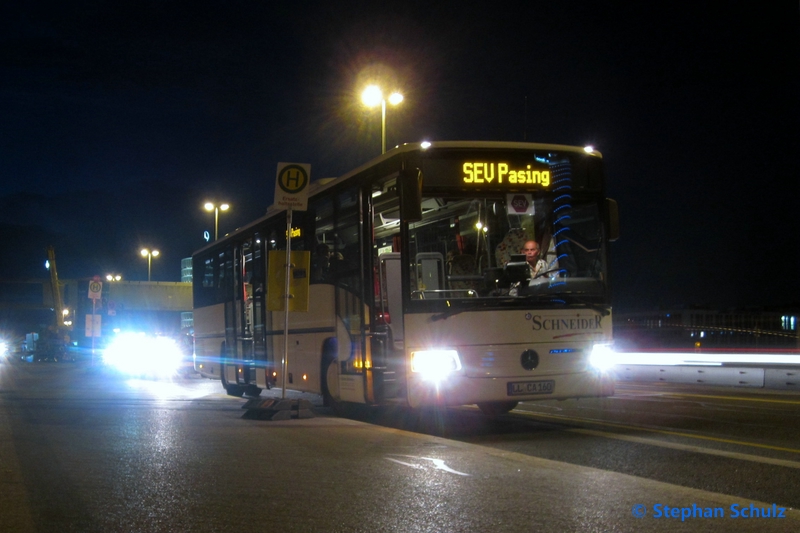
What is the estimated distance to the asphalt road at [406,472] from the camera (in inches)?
223

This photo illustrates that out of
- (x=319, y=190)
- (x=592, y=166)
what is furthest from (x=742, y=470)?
(x=319, y=190)

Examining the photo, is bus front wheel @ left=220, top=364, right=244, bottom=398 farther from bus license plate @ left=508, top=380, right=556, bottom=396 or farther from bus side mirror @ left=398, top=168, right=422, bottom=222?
bus side mirror @ left=398, top=168, right=422, bottom=222

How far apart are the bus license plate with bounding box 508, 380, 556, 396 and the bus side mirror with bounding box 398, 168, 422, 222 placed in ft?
7.34

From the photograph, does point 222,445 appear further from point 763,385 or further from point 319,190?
point 763,385

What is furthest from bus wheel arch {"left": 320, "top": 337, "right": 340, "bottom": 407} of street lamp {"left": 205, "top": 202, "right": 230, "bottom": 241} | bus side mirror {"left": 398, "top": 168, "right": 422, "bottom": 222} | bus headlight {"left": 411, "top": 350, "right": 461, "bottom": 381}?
street lamp {"left": 205, "top": 202, "right": 230, "bottom": 241}

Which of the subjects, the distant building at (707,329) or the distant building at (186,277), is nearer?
the distant building at (707,329)

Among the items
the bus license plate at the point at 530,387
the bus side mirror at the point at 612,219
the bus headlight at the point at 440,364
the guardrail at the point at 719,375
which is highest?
the bus side mirror at the point at 612,219

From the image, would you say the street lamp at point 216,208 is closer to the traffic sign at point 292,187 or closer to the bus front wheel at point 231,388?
the bus front wheel at point 231,388

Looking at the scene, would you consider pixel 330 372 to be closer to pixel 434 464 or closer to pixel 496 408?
pixel 496 408

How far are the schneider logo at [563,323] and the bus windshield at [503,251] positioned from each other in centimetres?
22

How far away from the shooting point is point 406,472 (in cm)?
740

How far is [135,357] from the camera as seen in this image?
3306cm

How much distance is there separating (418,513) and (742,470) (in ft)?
10.2

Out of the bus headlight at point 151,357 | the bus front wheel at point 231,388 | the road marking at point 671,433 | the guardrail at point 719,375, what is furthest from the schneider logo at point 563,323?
the bus headlight at point 151,357
